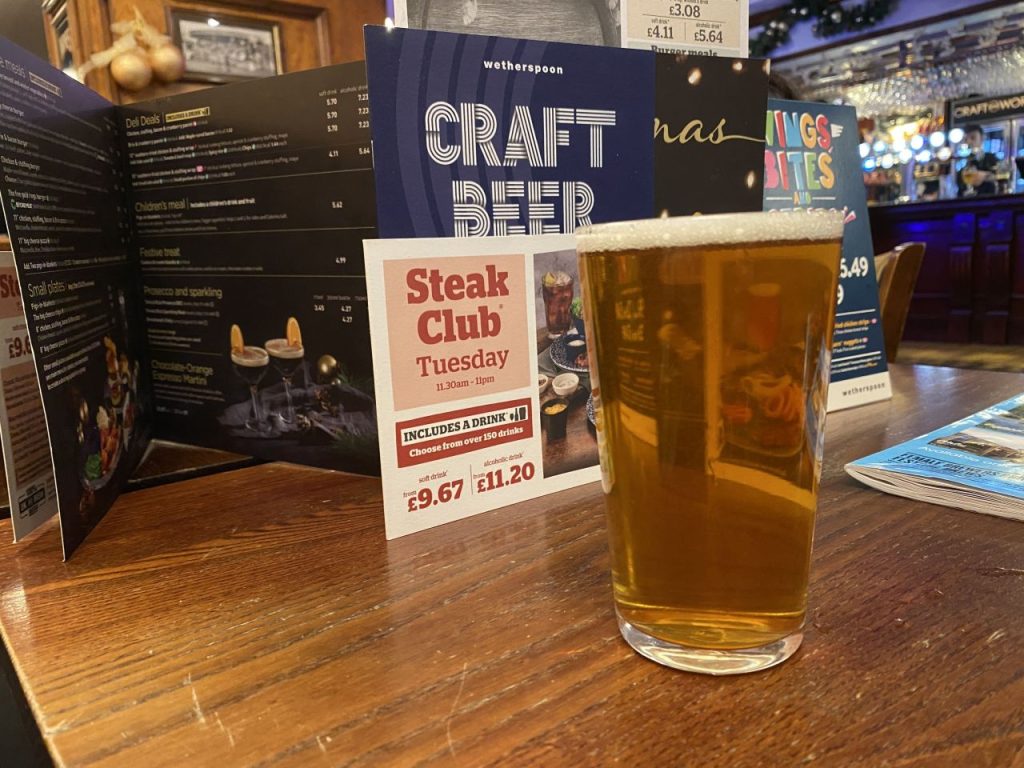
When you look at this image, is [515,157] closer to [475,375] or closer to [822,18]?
[475,375]

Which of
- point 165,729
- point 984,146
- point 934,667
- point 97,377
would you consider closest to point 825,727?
point 934,667

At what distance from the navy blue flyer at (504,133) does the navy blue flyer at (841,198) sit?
13.4 inches

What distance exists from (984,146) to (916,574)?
8006 mm

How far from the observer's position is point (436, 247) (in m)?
0.61

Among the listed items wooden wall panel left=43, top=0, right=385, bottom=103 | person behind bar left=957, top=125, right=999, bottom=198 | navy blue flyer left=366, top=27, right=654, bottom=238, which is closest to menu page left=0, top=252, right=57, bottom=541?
navy blue flyer left=366, top=27, right=654, bottom=238

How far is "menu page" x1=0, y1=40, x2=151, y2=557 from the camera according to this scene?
54 centimetres

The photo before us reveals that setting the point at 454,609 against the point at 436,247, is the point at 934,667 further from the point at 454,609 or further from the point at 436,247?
the point at 436,247

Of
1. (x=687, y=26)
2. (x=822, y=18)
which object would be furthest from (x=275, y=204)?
(x=822, y=18)

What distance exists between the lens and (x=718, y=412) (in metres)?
0.39

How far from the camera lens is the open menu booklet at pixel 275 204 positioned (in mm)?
602

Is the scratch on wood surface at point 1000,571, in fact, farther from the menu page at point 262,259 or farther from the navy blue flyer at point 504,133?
the menu page at point 262,259

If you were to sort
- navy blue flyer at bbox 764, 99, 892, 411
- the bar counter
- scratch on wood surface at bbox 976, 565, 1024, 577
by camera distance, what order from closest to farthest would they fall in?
1. scratch on wood surface at bbox 976, 565, 1024, 577
2. navy blue flyer at bbox 764, 99, 892, 411
3. the bar counter

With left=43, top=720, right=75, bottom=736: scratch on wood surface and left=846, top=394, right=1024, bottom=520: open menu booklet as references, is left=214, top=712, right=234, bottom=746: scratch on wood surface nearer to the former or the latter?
left=43, top=720, right=75, bottom=736: scratch on wood surface

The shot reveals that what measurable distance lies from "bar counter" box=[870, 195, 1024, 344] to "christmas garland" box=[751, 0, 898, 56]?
211 cm
